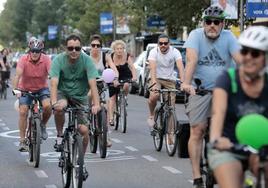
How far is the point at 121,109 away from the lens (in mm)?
14812

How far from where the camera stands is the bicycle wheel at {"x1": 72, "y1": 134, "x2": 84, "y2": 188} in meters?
7.84

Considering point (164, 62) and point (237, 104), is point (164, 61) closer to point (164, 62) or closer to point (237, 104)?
point (164, 62)

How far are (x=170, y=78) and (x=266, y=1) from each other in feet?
31.9

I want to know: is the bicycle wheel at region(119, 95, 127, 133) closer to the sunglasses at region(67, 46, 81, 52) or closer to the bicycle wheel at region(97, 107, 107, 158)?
the bicycle wheel at region(97, 107, 107, 158)

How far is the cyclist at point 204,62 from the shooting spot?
24.8 feet

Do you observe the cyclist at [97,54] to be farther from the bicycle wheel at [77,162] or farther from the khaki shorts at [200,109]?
the khaki shorts at [200,109]

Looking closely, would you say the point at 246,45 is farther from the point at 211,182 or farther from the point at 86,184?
the point at 86,184

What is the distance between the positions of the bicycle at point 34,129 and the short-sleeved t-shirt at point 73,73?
180 centimetres

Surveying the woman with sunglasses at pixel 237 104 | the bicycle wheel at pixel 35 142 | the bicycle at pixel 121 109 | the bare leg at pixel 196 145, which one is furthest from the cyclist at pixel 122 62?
the woman with sunglasses at pixel 237 104

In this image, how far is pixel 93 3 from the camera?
58.3 meters

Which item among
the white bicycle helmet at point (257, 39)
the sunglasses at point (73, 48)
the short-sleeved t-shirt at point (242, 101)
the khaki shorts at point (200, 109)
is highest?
the white bicycle helmet at point (257, 39)

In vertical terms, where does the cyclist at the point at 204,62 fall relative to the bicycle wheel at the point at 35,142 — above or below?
above

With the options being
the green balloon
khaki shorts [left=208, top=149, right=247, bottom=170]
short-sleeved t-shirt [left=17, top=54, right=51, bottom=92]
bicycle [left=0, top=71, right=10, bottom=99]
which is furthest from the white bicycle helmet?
bicycle [left=0, top=71, right=10, bottom=99]

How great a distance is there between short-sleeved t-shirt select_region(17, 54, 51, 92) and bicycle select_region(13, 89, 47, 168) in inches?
4.9
